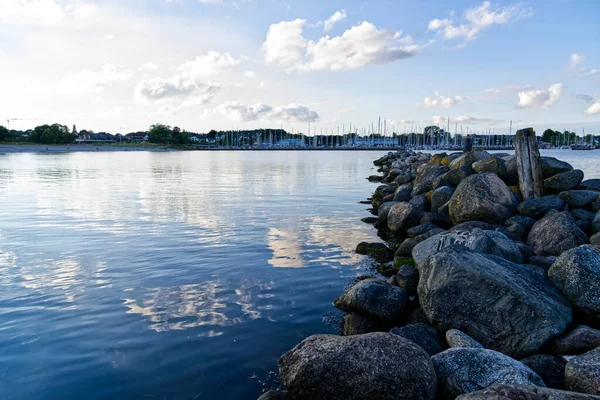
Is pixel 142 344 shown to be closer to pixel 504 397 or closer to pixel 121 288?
pixel 121 288

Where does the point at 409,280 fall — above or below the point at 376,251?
above

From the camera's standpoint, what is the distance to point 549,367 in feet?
18.9

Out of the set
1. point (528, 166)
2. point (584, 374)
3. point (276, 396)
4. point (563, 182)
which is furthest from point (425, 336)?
point (563, 182)

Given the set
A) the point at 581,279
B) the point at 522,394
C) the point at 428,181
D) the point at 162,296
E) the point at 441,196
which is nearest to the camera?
the point at 522,394

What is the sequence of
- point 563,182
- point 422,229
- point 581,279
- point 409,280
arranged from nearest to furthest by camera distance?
point 581,279 → point 409,280 → point 422,229 → point 563,182

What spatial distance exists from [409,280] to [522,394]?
476 centimetres

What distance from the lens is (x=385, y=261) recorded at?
40.9ft

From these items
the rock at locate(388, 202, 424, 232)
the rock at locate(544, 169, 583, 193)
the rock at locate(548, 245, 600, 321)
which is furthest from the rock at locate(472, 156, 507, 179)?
the rock at locate(548, 245, 600, 321)

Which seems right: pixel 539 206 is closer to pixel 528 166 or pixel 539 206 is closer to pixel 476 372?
pixel 528 166

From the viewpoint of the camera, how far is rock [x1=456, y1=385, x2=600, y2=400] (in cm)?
402

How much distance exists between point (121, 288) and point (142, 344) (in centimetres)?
289

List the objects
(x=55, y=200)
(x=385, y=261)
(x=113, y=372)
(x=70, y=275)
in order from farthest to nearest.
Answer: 1. (x=55, y=200)
2. (x=385, y=261)
3. (x=70, y=275)
4. (x=113, y=372)

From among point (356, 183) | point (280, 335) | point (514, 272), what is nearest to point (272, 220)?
point (280, 335)

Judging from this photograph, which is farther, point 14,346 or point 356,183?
point 356,183
